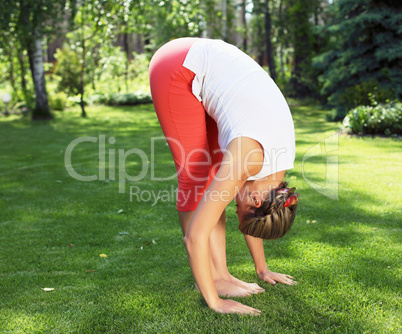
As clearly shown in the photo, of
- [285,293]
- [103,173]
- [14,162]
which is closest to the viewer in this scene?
[285,293]

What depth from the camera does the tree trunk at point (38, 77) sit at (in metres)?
12.3

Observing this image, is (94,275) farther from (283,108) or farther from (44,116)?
(44,116)

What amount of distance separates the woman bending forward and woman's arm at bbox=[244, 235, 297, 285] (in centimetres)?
41

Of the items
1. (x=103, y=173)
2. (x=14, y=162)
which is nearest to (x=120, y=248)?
(x=103, y=173)

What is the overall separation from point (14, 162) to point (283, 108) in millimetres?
6256

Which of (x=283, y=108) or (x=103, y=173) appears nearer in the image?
(x=283, y=108)

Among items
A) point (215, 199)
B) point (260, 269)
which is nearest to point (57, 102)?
point (260, 269)

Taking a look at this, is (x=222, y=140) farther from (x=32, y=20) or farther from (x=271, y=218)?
(x=32, y=20)

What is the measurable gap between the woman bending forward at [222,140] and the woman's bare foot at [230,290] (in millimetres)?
194

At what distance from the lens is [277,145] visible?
2076 millimetres

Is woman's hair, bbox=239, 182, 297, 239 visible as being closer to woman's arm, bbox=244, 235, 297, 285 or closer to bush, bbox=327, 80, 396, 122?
woman's arm, bbox=244, 235, 297, 285

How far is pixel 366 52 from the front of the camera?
38.7 feet

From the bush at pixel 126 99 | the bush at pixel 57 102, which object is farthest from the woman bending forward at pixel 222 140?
the bush at pixel 126 99

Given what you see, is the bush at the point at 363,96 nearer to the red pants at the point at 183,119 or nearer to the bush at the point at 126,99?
the bush at the point at 126,99
